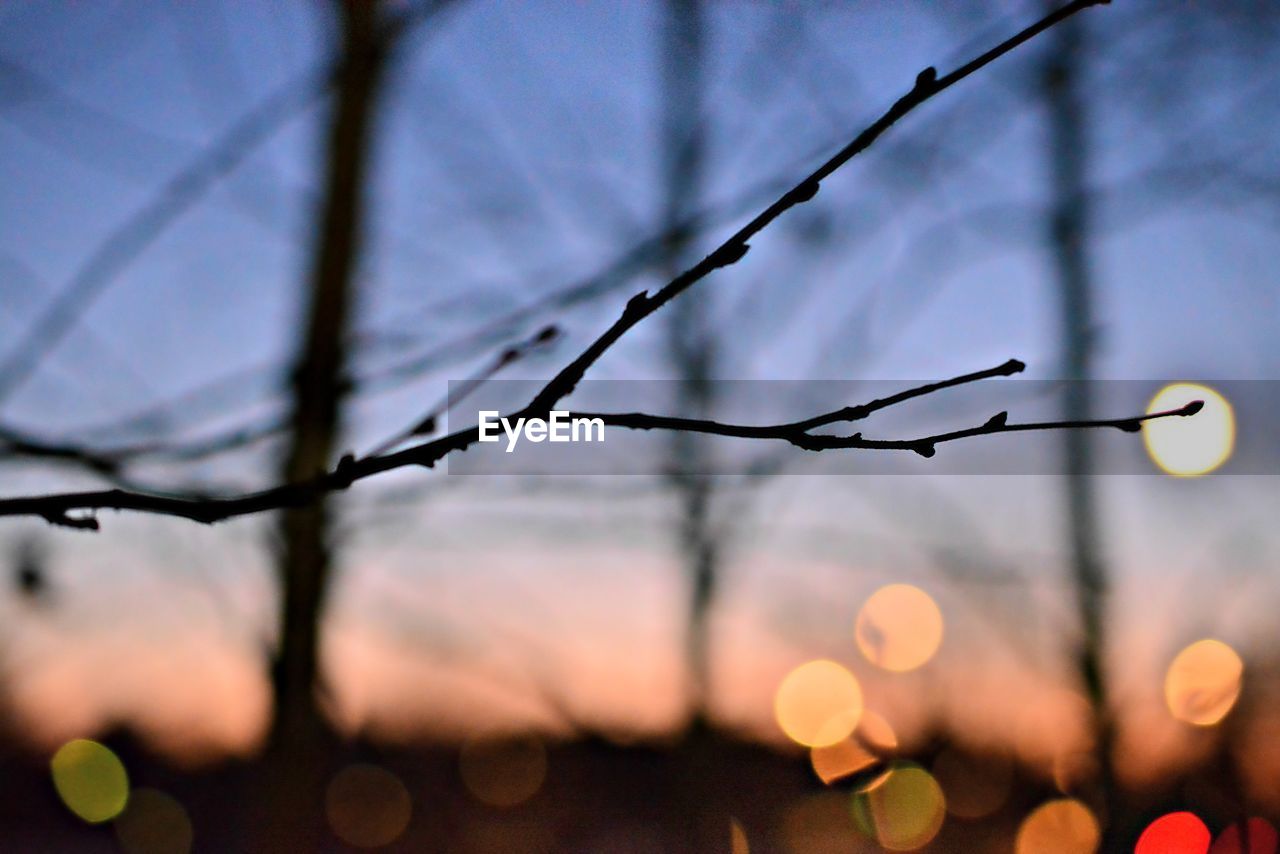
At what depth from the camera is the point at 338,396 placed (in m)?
1.31

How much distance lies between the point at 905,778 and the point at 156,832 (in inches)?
141

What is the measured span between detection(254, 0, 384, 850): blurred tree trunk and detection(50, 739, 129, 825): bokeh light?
3293 millimetres

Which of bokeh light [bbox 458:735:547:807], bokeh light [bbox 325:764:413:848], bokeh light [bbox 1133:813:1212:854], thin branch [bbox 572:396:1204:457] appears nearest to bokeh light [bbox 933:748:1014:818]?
bokeh light [bbox 1133:813:1212:854]

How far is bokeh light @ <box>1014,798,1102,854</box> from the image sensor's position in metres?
3.61

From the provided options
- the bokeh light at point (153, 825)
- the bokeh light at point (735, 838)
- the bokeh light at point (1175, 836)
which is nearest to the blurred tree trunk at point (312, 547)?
the bokeh light at point (735, 838)

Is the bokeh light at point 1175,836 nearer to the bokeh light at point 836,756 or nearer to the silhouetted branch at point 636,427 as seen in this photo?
the bokeh light at point 836,756

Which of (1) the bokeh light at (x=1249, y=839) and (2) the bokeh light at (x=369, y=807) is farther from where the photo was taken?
(2) the bokeh light at (x=369, y=807)

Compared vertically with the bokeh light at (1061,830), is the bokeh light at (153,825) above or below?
below

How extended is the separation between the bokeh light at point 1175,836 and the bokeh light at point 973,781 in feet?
1.72

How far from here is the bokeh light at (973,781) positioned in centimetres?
384

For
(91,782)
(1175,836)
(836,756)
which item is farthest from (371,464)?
(91,782)

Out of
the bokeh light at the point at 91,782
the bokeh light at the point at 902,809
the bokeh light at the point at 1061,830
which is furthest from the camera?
the bokeh light at the point at 91,782

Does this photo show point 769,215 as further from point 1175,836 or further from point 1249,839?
point 1249,839

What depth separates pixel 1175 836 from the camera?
3699 mm
